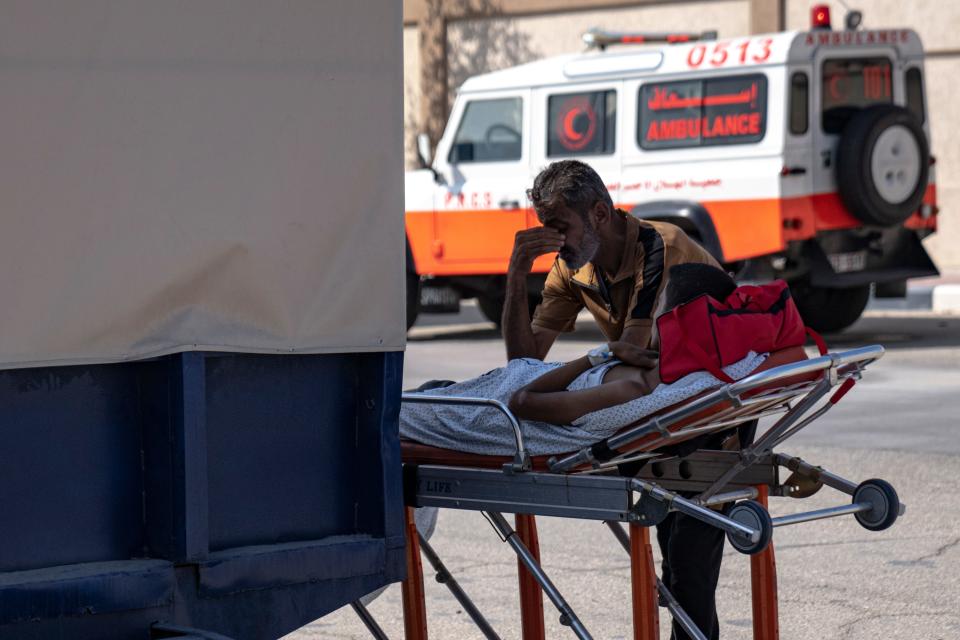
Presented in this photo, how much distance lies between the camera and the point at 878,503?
3.82 m

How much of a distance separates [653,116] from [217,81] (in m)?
10.7

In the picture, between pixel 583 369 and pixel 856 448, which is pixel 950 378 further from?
pixel 583 369

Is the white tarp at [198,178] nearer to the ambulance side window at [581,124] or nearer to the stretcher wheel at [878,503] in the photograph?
the stretcher wheel at [878,503]

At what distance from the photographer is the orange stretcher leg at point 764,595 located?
3.96m

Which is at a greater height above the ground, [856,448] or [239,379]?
[239,379]

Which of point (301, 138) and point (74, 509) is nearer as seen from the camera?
point (74, 509)

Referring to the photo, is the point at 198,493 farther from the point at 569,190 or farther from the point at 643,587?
the point at 569,190

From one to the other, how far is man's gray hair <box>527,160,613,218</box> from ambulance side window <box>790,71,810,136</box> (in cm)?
901

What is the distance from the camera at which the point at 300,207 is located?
3260 mm

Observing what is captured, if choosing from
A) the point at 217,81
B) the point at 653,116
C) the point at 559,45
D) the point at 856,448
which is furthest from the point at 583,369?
the point at 559,45

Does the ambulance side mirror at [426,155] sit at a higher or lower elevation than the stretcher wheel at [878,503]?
higher

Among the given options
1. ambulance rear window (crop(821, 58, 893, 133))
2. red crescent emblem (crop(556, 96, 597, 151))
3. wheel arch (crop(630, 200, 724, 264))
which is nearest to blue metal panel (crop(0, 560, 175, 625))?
wheel arch (crop(630, 200, 724, 264))

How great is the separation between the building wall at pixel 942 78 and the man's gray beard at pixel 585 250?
705 inches

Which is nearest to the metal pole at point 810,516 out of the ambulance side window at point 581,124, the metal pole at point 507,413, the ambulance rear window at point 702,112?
the metal pole at point 507,413
